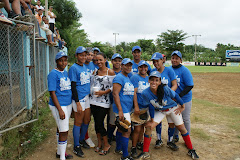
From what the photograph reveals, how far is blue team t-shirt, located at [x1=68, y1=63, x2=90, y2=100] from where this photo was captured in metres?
3.59

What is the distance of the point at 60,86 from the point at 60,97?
20 centimetres

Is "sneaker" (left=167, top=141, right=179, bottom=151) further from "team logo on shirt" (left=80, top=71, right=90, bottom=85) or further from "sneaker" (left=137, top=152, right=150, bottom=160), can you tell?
"team logo on shirt" (left=80, top=71, right=90, bottom=85)

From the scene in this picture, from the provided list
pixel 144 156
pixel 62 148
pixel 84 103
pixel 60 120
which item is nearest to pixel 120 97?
pixel 84 103

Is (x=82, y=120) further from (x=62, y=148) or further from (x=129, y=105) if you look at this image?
(x=129, y=105)

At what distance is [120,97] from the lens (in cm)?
346

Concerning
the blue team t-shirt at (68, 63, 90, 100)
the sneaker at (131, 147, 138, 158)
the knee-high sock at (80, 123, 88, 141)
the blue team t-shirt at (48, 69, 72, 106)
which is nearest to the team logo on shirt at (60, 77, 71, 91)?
the blue team t-shirt at (48, 69, 72, 106)

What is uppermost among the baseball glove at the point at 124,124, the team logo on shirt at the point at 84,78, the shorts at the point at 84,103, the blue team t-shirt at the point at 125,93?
the team logo on shirt at the point at 84,78

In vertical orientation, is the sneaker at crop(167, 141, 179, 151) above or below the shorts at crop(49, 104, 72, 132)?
below

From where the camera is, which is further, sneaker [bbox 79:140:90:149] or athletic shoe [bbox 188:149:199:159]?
sneaker [bbox 79:140:90:149]

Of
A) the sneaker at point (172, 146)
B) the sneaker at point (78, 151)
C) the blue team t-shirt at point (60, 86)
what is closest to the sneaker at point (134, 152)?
the sneaker at point (172, 146)

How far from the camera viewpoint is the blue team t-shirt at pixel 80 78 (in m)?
3.59

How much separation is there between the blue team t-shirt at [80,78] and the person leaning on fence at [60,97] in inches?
5.4

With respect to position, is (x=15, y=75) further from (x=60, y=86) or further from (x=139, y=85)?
(x=139, y=85)

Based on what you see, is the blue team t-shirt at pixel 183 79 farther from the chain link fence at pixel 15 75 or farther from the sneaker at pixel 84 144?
the chain link fence at pixel 15 75
